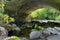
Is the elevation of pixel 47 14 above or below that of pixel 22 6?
below

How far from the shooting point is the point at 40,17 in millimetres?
9617

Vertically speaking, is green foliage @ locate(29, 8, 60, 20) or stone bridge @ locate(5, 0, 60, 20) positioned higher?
stone bridge @ locate(5, 0, 60, 20)

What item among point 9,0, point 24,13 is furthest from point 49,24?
point 9,0

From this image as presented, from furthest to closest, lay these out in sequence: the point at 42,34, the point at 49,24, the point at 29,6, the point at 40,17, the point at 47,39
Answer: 1. the point at 40,17
2. the point at 49,24
3. the point at 29,6
4. the point at 42,34
5. the point at 47,39

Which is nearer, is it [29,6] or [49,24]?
[29,6]

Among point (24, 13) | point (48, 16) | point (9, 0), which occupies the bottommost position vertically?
point (48, 16)

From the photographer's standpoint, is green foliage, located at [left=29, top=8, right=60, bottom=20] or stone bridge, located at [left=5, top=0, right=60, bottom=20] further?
green foliage, located at [left=29, top=8, right=60, bottom=20]

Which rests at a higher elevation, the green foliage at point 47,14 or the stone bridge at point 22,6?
the stone bridge at point 22,6

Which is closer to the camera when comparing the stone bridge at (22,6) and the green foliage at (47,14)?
the stone bridge at (22,6)

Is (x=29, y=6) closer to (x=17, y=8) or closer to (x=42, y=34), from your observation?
(x=17, y=8)

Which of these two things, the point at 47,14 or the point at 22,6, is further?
the point at 47,14

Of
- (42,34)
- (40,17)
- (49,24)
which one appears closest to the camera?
(42,34)

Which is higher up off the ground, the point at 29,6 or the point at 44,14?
the point at 29,6

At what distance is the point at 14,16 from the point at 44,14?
4189mm
